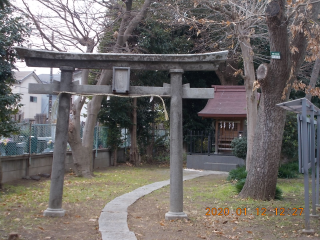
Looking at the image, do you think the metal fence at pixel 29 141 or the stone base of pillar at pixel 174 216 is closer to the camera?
the stone base of pillar at pixel 174 216

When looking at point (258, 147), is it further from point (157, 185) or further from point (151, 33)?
point (151, 33)

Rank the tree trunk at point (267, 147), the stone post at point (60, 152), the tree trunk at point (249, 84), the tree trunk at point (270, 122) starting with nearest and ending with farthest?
the stone post at point (60, 152) → the tree trunk at point (270, 122) → the tree trunk at point (267, 147) → the tree trunk at point (249, 84)

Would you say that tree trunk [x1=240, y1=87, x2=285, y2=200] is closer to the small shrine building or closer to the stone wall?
the small shrine building

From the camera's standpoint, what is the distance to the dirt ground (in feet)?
21.8

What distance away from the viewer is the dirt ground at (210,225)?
6638 millimetres

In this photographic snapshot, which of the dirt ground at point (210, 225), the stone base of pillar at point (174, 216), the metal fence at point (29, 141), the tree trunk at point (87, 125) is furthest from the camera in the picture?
the tree trunk at point (87, 125)

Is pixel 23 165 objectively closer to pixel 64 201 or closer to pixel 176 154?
pixel 64 201

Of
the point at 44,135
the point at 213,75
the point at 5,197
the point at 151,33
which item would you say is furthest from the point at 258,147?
the point at 213,75

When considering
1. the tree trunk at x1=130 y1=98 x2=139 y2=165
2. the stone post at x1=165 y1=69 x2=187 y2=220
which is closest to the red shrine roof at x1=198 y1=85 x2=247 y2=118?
the tree trunk at x1=130 y1=98 x2=139 y2=165

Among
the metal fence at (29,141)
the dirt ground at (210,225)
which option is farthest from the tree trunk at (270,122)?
the metal fence at (29,141)

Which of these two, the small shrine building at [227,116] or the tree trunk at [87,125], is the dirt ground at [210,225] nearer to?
the tree trunk at [87,125]

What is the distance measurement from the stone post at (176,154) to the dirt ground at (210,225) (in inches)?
10.6

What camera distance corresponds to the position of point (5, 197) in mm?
10141

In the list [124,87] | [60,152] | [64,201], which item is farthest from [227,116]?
[60,152]
